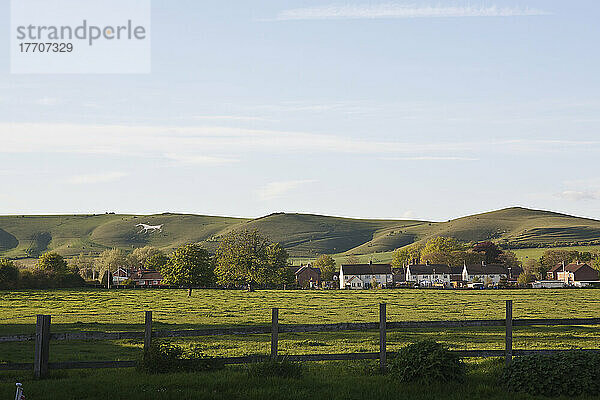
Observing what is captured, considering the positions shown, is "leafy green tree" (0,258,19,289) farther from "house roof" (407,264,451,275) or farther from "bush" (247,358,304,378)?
"house roof" (407,264,451,275)

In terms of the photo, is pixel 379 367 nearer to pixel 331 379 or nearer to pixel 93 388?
pixel 331 379

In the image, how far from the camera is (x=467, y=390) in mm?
14141

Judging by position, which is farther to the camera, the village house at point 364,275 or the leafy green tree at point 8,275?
the village house at point 364,275

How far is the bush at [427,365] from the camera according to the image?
47.1ft

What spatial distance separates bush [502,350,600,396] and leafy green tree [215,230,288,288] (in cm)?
8535

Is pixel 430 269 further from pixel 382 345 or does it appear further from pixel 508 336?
pixel 382 345

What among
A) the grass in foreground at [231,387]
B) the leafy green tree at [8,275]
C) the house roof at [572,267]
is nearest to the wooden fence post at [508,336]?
the grass in foreground at [231,387]

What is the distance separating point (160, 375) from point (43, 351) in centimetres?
258

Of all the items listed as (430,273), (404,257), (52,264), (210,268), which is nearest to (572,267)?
(430,273)

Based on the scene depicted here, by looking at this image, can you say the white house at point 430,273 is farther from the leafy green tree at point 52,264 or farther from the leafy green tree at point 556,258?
the leafy green tree at point 52,264

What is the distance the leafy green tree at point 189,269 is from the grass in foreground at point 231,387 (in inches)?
2743

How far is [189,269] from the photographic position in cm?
8531

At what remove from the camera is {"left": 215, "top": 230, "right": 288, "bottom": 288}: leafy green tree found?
327 feet

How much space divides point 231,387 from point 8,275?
8301 cm
